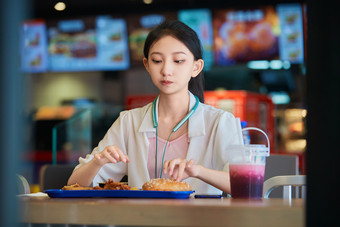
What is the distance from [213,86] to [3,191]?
694cm

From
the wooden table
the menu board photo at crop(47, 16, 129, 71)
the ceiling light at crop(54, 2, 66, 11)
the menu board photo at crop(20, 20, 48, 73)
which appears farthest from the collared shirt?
the menu board photo at crop(20, 20, 48, 73)

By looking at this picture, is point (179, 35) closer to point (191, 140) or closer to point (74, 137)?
point (191, 140)

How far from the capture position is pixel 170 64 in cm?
177

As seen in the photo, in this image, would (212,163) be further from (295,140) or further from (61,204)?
(295,140)

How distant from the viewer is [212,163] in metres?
1.91

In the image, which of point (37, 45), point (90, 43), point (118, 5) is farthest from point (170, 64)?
point (37, 45)

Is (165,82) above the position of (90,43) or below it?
below

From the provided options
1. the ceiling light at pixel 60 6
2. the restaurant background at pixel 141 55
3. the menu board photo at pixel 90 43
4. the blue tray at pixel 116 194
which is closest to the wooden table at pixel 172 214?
the blue tray at pixel 116 194

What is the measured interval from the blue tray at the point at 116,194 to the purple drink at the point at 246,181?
0.12 meters

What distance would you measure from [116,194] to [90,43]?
5472 mm

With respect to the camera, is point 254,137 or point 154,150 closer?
point 154,150

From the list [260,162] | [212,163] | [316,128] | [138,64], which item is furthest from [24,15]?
[138,64]

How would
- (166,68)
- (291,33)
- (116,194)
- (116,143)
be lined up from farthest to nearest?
(291,33), (116,143), (166,68), (116,194)

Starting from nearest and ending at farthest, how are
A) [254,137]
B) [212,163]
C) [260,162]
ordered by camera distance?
1. [260,162]
2. [212,163]
3. [254,137]
